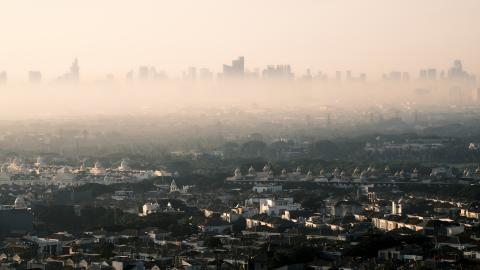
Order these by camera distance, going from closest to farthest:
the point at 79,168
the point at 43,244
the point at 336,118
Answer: the point at 43,244 → the point at 79,168 → the point at 336,118

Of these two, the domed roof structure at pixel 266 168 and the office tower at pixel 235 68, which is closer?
the domed roof structure at pixel 266 168

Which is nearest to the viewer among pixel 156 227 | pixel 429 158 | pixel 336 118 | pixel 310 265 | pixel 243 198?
pixel 310 265

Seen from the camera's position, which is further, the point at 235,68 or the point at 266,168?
the point at 235,68

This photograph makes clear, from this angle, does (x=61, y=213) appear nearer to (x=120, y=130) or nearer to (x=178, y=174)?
(x=178, y=174)

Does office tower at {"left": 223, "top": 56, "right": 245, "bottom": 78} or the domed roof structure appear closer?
the domed roof structure

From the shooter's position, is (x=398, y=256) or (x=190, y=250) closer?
(x=398, y=256)

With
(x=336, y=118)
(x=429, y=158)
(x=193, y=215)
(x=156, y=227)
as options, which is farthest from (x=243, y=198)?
(x=336, y=118)

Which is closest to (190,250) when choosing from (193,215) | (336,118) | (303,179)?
(193,215)

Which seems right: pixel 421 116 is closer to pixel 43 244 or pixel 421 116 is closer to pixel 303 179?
pixel 303 179

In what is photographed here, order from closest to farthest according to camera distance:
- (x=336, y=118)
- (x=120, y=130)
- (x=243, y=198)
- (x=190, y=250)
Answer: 1. (x=190, y=250)
2. (x=243, y=198)
3. (x=120, y=130)
4. (x=336, y=118)
